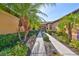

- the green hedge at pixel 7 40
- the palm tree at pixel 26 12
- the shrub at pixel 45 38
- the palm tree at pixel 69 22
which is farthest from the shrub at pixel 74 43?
the green hedge at pixel 7 40

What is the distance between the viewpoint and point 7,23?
164 centimetres

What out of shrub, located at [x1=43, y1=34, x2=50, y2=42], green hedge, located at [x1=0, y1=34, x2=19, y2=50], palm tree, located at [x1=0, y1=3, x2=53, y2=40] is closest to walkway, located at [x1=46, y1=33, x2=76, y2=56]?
shrub, located at [x1=43, y1=34, x2=50, y2=42]

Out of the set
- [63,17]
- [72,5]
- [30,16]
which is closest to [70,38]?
[63,17]

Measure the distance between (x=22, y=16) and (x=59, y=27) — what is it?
1.19 ft

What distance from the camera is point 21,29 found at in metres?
1.65

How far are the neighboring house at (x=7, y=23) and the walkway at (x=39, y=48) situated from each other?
9.1 inches

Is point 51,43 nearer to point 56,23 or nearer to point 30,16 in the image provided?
point 56,23

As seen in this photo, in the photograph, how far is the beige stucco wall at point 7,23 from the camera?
1.64 m

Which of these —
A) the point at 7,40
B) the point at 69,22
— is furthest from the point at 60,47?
the point at 7,40

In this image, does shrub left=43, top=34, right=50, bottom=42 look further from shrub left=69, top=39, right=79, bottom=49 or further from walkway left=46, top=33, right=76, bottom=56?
shrub left=69, top=39, right=79, bottom=49

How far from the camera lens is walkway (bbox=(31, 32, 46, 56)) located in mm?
1627

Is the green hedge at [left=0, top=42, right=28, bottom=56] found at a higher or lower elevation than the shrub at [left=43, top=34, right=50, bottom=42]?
lower

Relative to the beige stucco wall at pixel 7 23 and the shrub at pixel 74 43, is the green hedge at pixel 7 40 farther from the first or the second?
the shrub at pixel 74 43

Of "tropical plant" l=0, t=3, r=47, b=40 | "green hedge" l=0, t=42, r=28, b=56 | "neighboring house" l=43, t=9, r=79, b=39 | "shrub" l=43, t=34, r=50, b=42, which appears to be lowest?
"green hedge" l=0, t=42, r=28, b=56
